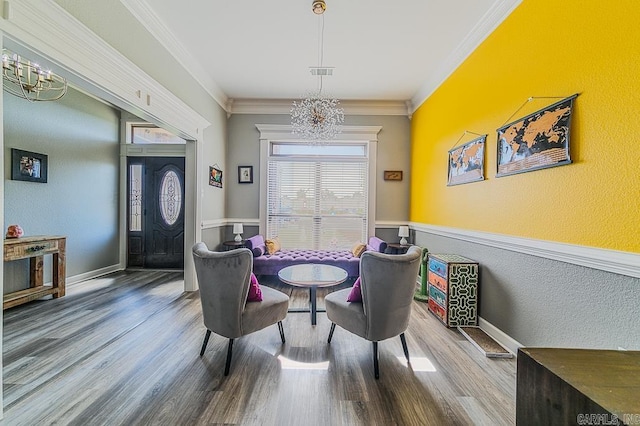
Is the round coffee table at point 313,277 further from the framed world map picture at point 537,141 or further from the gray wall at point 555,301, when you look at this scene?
the framed world map picture at point 537,141

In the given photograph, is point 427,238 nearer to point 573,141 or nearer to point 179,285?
point 573,141

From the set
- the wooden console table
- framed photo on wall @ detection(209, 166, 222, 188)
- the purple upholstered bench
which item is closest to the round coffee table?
the purple upholstered bench

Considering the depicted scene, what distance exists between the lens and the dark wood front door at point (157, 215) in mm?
5105

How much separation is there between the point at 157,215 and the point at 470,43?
5.67 m

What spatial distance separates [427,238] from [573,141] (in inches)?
101

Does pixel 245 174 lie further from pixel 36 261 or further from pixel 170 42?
pixel 36 261

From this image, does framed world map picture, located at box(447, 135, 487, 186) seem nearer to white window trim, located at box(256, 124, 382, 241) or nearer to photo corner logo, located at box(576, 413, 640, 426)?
white window trim, located at box(256, 124, 382, 241)

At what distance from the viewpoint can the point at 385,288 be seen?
76.3 inches

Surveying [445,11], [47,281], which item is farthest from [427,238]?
[47,281]

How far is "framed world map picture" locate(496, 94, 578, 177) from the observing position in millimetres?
1787

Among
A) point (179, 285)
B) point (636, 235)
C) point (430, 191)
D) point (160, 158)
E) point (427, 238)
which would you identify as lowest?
point (179, 285)

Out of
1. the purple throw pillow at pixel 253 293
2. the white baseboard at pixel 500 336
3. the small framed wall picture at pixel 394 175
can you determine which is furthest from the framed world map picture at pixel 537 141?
the small framed wall picture at pixel 394 175

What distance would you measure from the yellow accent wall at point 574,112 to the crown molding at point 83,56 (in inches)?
134

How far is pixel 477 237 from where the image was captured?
2.77 m
